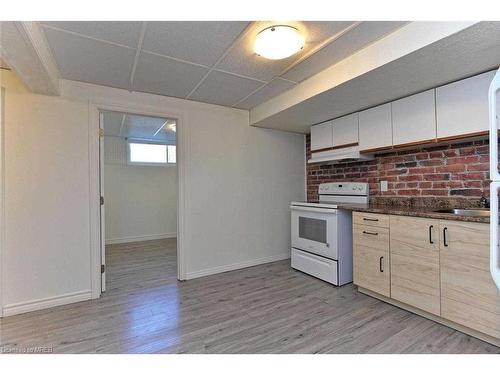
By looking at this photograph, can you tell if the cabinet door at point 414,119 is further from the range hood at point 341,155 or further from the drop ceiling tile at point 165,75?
the drop ceiling tile at point 165,75

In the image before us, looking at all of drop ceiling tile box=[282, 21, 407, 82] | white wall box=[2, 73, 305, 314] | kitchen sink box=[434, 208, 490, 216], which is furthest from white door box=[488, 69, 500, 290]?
white wall box=[2, 73, 305, 314]

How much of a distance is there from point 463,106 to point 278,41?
1562mm

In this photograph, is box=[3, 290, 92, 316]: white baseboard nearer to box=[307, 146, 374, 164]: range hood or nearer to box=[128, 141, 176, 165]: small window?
box=[307, 146, 374, 164]: range hood

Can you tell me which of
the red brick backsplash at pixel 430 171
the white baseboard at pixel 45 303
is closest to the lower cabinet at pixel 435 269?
the red brick backsplash at pixel 430 171

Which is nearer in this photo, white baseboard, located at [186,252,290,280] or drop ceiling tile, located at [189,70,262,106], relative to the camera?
drop ceiling tile, located at [189,70,262,106]

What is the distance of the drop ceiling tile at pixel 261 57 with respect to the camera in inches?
62.0

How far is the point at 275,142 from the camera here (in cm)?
366

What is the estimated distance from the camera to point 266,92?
2727 millimetres

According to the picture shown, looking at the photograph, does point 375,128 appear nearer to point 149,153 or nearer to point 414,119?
point 414,119

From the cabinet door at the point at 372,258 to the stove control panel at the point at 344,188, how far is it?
731 millimetres

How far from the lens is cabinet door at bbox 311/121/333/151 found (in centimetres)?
311

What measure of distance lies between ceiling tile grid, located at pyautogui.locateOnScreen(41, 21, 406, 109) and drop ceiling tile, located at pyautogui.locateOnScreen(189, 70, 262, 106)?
10 mm

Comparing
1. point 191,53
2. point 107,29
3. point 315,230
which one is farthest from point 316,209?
point 107,29
